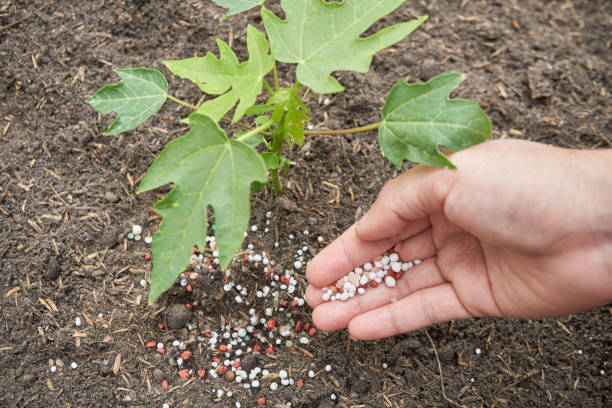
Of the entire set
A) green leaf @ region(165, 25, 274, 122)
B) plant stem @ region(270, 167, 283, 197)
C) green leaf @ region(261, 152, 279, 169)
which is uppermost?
green leaf @ region(165, 25, 274, 122)

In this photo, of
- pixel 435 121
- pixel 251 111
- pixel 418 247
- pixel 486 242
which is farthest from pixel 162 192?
pixel 486 242

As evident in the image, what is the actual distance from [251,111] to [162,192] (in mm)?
785

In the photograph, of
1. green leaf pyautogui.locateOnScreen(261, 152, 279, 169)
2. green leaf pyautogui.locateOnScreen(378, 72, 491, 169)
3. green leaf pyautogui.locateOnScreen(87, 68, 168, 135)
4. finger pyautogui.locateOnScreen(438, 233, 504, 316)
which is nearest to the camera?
green leaf pyautogui.locateOnScreen(378, 72, 491, 169)

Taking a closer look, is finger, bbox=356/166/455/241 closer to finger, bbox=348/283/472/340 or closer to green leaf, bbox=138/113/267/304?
finger, bbox=348/283/472/340

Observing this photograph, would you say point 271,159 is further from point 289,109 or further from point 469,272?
point 469,272

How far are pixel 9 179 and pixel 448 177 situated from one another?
183 centimetres

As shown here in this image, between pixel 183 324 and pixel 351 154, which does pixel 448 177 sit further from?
pixel 183 324

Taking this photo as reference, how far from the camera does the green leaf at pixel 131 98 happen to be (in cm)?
146

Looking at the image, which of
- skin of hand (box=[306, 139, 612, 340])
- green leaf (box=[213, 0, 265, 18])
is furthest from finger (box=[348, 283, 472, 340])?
green leaf (box=[213, 0, 265, 18])

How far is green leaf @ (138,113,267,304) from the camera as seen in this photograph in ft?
4.05

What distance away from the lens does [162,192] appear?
2076 mm

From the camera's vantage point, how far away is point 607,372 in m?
1.95

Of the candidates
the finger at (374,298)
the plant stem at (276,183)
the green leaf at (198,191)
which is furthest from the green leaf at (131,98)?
the finger at (374,298)

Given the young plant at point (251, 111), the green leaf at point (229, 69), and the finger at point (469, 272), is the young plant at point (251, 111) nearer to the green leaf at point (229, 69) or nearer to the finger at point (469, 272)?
the green leaf at point (229, 69)
